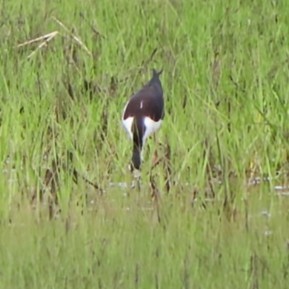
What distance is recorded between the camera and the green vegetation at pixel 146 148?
389cm

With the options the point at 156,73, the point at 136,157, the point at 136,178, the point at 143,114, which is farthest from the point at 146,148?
the point at 156,73

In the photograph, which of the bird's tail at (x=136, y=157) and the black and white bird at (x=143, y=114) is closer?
the bird's tail at (x=136, y=157)

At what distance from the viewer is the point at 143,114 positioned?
209 inches

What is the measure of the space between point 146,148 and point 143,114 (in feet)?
0.52

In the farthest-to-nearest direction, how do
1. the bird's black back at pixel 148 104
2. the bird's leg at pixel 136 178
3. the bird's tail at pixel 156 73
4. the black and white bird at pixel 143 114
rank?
1. the bird's tail at pixel 156 73
2. the bird's black back at pixel 148 104
3. the black and white bird at pixel 143 114
4. the bird's leg at pixel 136 178

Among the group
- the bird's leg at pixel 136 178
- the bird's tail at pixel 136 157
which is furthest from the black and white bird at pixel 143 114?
the bird's leg at pixel 136 178

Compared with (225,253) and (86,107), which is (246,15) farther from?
(225,253)

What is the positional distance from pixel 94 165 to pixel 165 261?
1.10 metres

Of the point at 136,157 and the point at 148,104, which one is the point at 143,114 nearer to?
the point at 148,104

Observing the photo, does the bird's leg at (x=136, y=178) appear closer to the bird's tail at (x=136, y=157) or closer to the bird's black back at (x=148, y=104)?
the bird's tail at (x=136, y=157)

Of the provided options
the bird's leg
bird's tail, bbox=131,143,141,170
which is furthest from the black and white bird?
the bird's leg

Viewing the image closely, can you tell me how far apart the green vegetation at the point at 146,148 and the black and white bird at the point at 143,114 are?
0.05m

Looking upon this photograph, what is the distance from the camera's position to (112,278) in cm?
370

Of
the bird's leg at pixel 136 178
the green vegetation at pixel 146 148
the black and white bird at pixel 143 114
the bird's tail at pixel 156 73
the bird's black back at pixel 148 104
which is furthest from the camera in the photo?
the bird's tail at pixel 156 73
